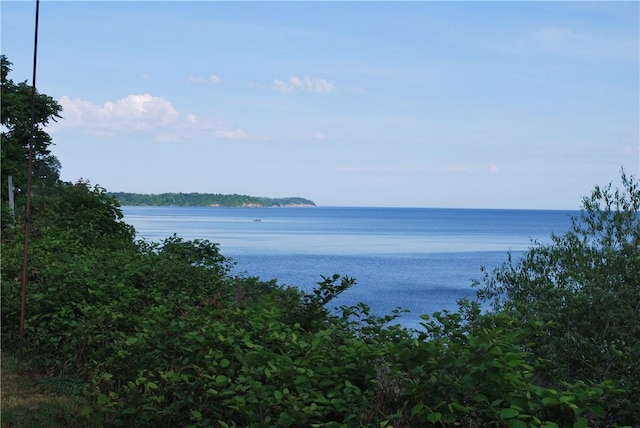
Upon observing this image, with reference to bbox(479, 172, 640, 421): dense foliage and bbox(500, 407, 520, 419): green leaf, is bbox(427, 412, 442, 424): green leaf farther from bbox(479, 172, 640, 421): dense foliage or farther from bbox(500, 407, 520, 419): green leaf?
bbox(479, 172, 640, 421): dense foliage

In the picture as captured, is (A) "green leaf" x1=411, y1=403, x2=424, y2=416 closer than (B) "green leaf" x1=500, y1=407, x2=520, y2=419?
No

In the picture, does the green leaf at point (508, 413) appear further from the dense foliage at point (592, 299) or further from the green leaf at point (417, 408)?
the dense foliage at point (592, 299)

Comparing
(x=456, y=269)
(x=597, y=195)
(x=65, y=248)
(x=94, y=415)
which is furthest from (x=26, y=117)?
(x=456, y=269)

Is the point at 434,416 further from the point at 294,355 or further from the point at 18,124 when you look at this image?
the point at 18,124

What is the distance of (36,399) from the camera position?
21.1 feet

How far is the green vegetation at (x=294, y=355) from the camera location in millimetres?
4332

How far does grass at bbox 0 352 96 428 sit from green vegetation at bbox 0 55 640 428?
0.9 inches

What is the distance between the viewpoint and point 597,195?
12.9m

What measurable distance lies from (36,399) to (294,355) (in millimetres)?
2886

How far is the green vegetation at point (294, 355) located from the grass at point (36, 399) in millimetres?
24

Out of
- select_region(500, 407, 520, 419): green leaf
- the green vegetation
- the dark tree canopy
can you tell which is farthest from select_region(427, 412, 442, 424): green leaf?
the dark tree canopy

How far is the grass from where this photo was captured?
5.80m

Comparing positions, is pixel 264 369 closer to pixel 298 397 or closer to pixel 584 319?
pixel 298 397

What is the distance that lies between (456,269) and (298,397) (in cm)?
5270
